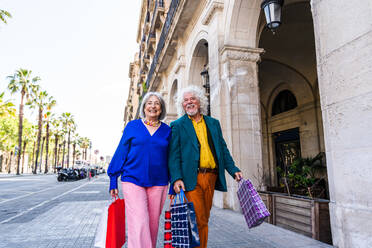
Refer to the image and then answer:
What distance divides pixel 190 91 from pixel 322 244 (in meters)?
2.90

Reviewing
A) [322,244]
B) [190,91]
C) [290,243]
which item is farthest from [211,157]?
[322,244]

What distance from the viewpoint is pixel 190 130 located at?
2834 mm

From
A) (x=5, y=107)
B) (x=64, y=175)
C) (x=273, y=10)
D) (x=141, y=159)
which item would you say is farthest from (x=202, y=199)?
(x=5, y=107)

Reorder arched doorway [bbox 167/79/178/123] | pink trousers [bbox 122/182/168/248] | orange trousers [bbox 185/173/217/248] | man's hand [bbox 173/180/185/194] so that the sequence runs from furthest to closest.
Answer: arched doorway [bbox 167/79/178/123] < orange trousers [bbox 185/173/217/248] < man's hand [bbox 173/180/185/194] < pink trousers [bbox 122/182/168/248]

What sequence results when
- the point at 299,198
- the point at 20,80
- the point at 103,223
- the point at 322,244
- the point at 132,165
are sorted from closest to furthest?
the point at 103,223 → the point at 132,165 → the point at 322,244 → the point at 299,198 → the point at 20,80

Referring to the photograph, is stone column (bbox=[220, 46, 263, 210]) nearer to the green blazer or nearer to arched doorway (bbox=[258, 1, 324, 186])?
arched doorway (bbox=[258, 1, 324, 186])

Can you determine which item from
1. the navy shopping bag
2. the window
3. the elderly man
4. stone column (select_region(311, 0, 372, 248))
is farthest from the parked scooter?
stone column (select_region(311, 0, 372, 248))

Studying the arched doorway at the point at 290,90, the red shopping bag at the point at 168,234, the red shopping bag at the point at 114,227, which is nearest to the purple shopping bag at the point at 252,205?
the red shopping bag at the point at 168,234

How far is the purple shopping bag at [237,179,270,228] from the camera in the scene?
2469mm

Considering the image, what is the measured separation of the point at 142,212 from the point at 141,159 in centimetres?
52

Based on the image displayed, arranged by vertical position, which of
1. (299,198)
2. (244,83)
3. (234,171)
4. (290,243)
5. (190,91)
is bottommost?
(290,243)

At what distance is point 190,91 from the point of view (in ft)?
10.1

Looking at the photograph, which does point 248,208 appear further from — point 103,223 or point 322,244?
point 322,244

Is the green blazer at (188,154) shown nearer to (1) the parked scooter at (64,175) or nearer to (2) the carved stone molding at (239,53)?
(2) the carved stone molding at (239,53)
